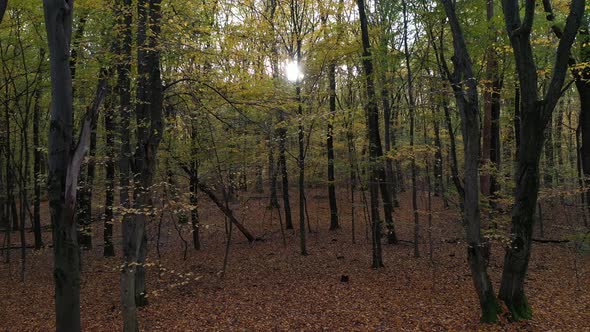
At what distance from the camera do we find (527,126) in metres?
6.43

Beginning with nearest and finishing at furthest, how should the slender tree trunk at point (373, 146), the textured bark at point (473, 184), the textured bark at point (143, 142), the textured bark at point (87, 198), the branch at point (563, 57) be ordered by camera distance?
the textured bark at point (143, 142), the branch at point (563, 57), the textured bark at point (473, 184), the textured bark at point (87, 198), the slender tree trunk at point (373, 146)

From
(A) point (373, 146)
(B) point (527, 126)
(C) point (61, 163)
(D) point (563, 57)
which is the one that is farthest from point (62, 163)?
(A) point (373, 146)

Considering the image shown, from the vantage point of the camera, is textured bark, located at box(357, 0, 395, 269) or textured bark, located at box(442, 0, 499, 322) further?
textured bark, located at box(357, 0, 395, 269)

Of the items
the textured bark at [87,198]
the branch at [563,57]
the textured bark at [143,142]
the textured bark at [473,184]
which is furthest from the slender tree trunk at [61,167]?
the branch at [563,57]

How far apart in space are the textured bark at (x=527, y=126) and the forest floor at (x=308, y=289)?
0.84 meters

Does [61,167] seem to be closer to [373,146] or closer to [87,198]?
[373,146]

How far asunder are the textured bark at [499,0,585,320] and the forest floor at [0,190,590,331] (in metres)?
0.84

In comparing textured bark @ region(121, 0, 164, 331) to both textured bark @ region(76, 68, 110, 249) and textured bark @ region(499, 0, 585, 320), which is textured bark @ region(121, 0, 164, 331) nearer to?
textured bark @ region(76, 68, 110, 249)

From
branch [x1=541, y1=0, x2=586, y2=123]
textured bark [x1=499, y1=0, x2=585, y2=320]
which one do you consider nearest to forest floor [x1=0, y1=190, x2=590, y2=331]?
textured bark [x1=499, y1=0, x2=585, y2=320]

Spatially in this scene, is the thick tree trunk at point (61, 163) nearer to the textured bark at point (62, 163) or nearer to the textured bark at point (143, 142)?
the textured bark at point (62, 163)

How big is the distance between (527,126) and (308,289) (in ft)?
21.7

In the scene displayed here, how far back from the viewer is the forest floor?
24.8ft

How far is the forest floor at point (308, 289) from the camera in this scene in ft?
24.8

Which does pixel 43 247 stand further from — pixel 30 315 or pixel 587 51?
pixel 587 51
